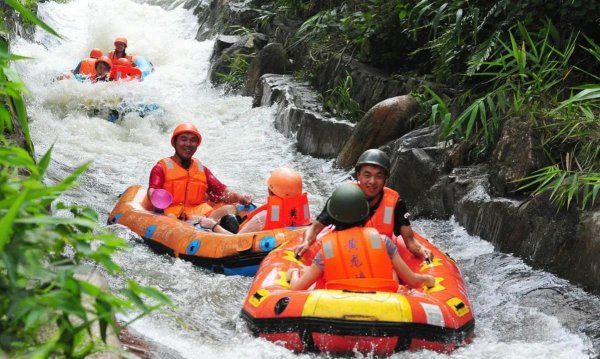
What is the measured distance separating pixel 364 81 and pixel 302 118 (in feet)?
3.58

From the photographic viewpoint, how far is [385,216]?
584 centimetres

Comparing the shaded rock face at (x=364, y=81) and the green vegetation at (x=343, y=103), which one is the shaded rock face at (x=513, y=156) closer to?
the shaded rock face at (x=364, y=81)

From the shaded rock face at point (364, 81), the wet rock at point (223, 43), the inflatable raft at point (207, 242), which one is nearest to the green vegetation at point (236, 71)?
the wet rock at point (223, 43)

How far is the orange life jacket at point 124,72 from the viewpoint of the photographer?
1470 centimetres

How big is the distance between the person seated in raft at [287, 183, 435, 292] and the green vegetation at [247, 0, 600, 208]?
5.15ft

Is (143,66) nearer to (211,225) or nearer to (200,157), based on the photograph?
(200,157)

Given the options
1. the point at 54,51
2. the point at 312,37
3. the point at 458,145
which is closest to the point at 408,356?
the point at 458,145

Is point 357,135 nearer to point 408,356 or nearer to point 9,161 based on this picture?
point 408,356

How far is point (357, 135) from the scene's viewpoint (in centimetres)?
930

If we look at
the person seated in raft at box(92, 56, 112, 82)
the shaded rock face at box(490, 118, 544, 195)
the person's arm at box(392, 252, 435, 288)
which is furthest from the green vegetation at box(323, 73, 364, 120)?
the person's arm at box(392, 252, 435, 288)

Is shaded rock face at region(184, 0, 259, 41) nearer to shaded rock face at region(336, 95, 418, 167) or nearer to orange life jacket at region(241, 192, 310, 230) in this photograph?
shaded rock face at region(336, 95, 418, 167)

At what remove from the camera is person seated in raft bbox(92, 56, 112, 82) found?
1420 centimetres

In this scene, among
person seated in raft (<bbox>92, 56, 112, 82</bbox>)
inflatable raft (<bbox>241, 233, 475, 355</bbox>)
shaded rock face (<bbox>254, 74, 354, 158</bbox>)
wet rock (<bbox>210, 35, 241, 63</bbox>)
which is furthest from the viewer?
wet rock (<bbox>210, 35, 241, 63</bbox>)

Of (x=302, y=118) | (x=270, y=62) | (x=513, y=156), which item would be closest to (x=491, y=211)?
(x=513, y=156)
